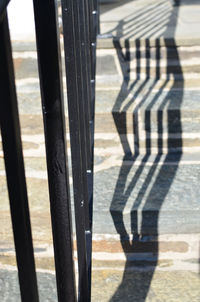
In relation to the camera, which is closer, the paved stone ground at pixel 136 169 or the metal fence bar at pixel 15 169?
the metal fence bar at pixel 15 169

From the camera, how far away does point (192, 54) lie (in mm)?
3695

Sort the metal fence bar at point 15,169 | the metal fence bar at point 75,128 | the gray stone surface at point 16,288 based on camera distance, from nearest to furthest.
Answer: the metal fence bar at point 15,169 → the metal fence bar at point 75,128 → the gray stone surface at point 16,288

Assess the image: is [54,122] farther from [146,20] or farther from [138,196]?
[146,20]

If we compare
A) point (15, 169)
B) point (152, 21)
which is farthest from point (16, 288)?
point (152, 21)

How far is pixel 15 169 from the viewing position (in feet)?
2.48

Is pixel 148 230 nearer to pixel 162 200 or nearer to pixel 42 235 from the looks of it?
pixel 162 200

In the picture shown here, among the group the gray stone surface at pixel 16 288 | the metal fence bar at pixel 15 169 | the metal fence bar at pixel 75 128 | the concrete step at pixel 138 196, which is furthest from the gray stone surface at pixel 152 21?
the metal fence bar at pixel 15 169

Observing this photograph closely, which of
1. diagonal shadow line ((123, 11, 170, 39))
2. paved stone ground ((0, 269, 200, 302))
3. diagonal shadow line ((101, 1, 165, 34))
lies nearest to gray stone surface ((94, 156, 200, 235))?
paved stone ground ((0, 269, 200, 302))

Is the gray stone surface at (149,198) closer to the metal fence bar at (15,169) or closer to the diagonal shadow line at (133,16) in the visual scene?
the diagonal shadow line at (133,16)

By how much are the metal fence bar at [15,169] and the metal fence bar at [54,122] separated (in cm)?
15

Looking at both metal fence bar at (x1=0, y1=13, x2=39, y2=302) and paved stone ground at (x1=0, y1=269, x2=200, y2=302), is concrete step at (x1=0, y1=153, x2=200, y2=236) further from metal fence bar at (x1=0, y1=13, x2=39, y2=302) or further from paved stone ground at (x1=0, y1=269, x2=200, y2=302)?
metal fence bar at (x1=0, y1=13, x2=39, y2=302)

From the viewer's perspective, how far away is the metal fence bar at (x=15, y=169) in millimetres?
704

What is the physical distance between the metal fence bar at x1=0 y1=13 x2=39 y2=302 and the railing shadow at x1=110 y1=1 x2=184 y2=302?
1420 mm

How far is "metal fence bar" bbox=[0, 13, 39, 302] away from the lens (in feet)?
2.31
